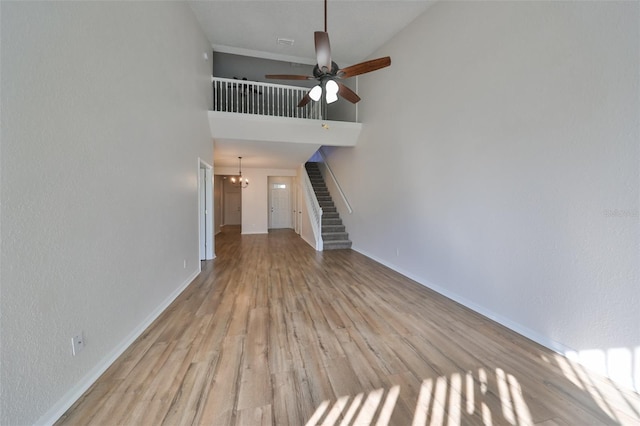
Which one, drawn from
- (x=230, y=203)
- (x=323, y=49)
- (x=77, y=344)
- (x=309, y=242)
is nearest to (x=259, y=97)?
(x=309, y=242)

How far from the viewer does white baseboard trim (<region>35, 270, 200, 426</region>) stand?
1.46 metres

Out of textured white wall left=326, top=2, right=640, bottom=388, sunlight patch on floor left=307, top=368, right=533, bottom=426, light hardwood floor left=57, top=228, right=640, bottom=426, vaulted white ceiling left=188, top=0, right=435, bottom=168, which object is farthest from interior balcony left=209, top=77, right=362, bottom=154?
sunlight patch on floor left=307, top=368, right=533, bottom=426

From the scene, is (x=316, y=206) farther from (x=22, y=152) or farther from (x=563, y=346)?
(x=22, y=152)

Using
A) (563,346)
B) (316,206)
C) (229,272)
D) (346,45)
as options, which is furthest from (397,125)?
(229,272)

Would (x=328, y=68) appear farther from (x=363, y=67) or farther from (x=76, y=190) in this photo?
(x=76, y=190)

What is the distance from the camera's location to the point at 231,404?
1.61 metres

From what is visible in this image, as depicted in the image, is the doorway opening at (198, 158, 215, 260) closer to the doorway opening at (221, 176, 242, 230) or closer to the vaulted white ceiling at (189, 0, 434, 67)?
the vaulted white ceiling at (189, 0, 434, 67)

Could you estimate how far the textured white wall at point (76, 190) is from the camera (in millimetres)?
1262

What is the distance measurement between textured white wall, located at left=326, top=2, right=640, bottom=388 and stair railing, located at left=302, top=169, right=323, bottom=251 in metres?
2.65

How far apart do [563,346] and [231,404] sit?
8.75ft

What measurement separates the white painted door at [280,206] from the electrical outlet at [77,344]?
9.06 meters

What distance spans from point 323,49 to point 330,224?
4.96 metres

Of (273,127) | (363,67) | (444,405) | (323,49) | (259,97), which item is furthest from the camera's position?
(259,97)

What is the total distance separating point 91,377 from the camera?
5.79 ft
